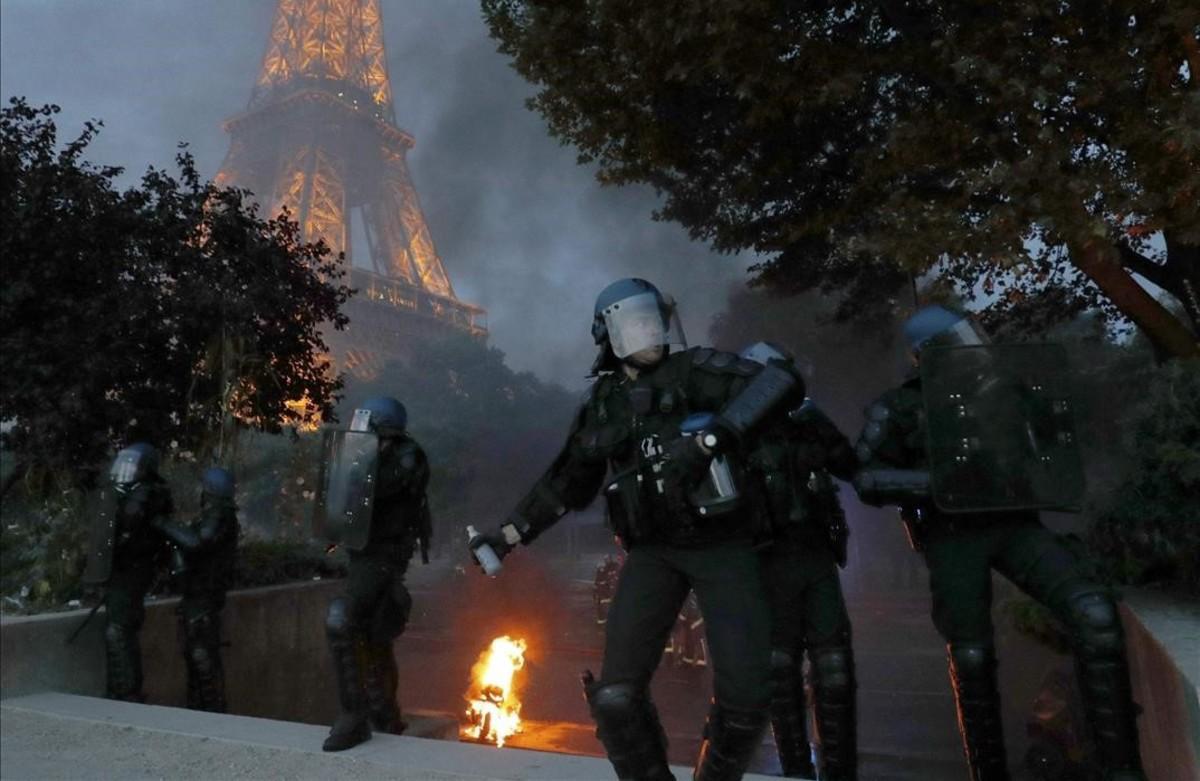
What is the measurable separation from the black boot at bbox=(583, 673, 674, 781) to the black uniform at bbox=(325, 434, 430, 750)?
5.46 feet

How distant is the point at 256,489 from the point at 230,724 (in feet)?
89.6

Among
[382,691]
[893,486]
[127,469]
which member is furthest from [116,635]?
[893,486]

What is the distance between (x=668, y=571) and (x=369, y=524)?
197 centimetres

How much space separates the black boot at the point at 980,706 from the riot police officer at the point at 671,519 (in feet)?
3.43

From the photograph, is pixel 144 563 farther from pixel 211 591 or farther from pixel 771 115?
pixel 771 115

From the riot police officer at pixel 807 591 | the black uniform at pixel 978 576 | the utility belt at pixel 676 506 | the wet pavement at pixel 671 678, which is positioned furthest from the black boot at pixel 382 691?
the black uniform at pixel 978 576

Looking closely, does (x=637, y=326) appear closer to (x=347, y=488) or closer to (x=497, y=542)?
(x=497, y=542)

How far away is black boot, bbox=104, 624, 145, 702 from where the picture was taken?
198 inches

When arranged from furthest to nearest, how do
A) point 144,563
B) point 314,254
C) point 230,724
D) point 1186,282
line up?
1. point 314,254
2. point 1186,282
3. point 144,563
4. point 230,724

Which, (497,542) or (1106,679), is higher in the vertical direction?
(497,542)

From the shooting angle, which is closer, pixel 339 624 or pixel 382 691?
pixel 339 624

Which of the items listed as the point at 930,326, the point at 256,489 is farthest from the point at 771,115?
the point at 256,489

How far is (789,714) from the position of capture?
3627 mm

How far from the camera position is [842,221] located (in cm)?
739
